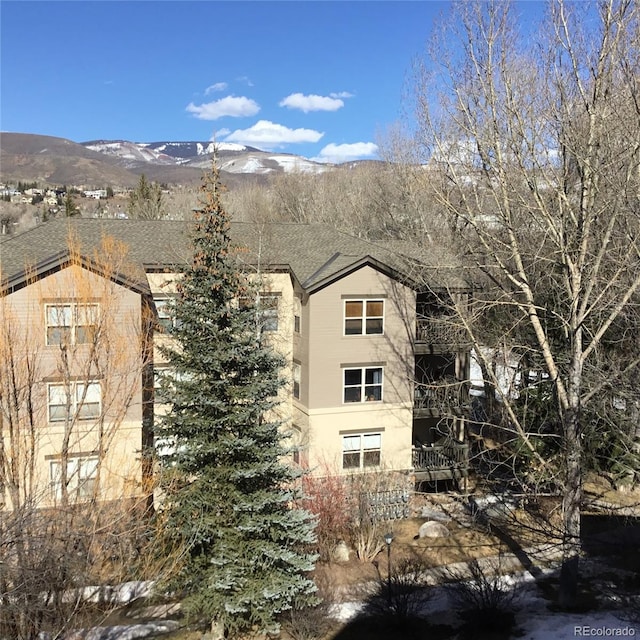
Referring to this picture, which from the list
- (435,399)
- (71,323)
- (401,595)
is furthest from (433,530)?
(71,323)

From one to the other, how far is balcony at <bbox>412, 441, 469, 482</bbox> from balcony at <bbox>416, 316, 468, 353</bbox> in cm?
364

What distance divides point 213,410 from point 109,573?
5.54 metres

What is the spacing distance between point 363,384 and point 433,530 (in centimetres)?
551

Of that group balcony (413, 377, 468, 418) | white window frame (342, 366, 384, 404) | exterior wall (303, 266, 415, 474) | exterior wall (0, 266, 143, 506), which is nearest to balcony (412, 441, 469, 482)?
exterior wall (303, 266, 415, 474)

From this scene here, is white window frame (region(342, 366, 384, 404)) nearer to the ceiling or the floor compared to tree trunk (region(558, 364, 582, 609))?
nearer to the ceiling

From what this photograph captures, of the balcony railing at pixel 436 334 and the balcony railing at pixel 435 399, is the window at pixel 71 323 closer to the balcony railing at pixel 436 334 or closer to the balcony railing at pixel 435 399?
the balcony railing at pixel 436 334

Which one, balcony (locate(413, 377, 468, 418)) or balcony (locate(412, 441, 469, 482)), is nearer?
balcony (locate(412, 441, 469, 482))

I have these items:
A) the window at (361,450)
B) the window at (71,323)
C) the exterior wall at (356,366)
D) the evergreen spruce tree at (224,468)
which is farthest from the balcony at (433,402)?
the window at (71,323)

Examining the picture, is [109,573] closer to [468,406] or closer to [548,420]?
[468,406]

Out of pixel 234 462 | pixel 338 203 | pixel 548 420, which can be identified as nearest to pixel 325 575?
pixel 234 462

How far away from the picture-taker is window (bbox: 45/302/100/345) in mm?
15047

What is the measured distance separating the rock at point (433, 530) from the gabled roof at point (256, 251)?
26.6 feet

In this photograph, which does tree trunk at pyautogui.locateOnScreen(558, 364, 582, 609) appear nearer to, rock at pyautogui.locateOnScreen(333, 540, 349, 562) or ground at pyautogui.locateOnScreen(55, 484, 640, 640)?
ground at pyautogui.locateOnScreen(55, 484, 640, 640)

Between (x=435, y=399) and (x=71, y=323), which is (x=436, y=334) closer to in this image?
(x=435, y=399)
